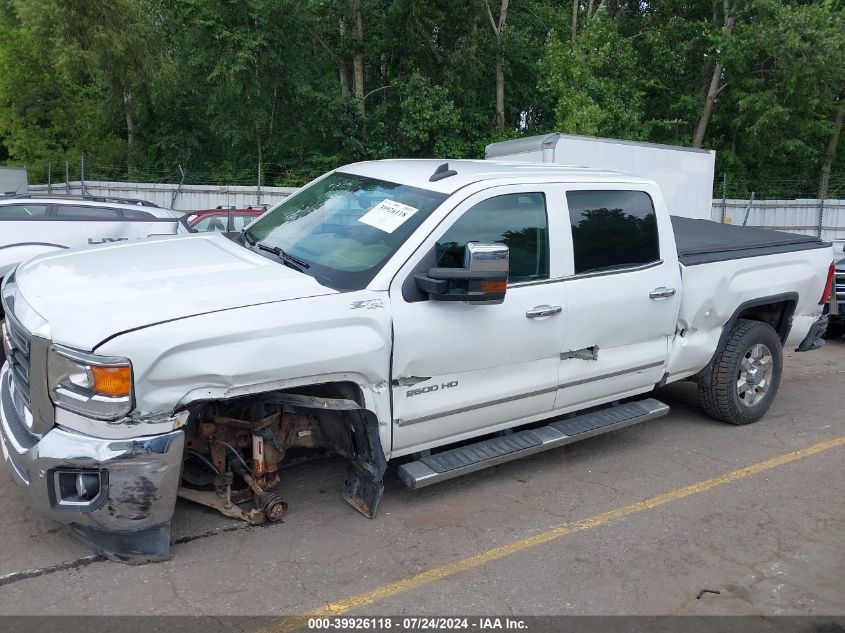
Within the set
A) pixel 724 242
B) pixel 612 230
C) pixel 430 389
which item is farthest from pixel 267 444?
pixel 724 242

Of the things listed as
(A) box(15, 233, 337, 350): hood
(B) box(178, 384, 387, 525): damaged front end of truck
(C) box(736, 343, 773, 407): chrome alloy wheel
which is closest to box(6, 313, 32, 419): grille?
(A) box(15, 233, 337, 350): hood

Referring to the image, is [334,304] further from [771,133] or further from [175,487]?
[771,133]

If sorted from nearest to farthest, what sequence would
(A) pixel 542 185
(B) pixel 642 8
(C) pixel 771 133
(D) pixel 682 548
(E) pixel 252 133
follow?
(D) pixel 682 548, (A) pixel 542 185, (C) pixel 771 133, (E) pixel 252 133, (B) pixel 642 8

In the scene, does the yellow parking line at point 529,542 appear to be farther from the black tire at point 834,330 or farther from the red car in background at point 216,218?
the red car in background at point 216,218

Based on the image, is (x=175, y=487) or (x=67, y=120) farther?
(x=67, y=120)

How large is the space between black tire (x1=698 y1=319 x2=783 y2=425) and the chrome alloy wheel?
0.06 ft

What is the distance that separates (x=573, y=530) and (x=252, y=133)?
79.1 ft

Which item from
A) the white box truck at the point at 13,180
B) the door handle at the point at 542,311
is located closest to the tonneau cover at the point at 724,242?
the door handle at the point at 542,311

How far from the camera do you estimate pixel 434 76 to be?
79.7 feet

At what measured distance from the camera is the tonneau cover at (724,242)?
571 cm

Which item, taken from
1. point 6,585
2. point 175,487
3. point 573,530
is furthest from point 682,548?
point 6,585

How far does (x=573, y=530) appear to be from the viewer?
14.0ft

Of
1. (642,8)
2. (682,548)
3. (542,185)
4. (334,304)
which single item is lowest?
(682,548)

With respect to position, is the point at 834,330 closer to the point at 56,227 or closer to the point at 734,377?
the point at 734,377
